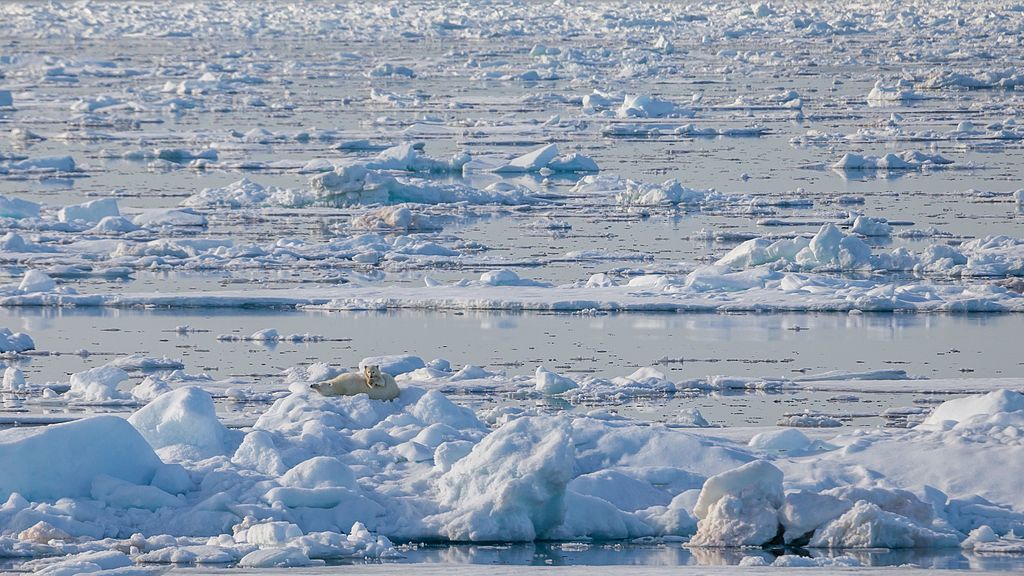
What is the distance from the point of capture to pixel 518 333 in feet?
41.2

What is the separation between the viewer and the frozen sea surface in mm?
7309

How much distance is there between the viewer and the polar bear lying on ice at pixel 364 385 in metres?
8.96

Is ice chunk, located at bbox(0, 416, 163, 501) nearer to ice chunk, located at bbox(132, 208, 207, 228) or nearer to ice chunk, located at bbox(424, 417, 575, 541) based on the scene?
ice chunk, located at bbox(424, 417, 575, 541)

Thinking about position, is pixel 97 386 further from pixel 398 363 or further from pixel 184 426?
pixel 184 426

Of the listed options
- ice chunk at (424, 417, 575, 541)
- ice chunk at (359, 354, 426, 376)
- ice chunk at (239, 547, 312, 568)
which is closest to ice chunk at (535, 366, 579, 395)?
ice chunk at (359, 354, 426, 376)

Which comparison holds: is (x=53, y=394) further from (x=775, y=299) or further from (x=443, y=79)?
(x=443, y=79)

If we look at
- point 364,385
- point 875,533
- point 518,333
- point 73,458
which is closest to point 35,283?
point 518,333

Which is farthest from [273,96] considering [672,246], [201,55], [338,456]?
[338,456]

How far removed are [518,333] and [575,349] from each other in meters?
0.80

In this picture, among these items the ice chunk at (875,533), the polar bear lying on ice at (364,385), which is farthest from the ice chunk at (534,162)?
the ice chunk at (875,533)

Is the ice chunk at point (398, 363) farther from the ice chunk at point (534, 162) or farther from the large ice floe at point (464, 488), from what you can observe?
the ice chunk at point (534, 162)

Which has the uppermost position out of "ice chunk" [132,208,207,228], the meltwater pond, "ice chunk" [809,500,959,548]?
"ice chunk" [132,208,207,228]

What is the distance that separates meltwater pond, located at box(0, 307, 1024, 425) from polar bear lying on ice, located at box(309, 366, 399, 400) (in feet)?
1.57

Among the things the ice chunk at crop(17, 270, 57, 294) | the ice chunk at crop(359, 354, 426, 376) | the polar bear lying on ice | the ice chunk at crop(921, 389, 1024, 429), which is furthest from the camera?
the ice chunk at crop(17, 270, 57, 294)
